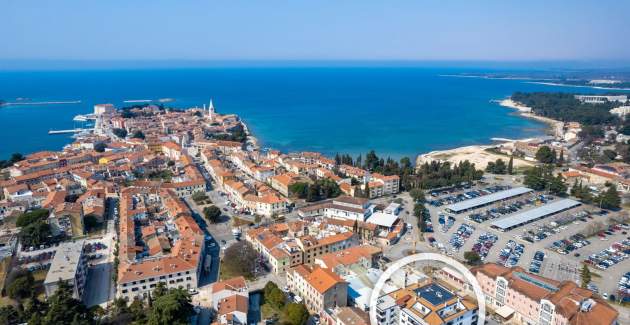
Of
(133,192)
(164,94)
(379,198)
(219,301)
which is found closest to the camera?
(219,301)

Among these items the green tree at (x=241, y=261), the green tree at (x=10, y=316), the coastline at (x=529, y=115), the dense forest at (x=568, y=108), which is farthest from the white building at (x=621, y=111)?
the green tree at (x=10, y=316)

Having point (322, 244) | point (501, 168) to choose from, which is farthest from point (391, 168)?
point (322, 244)

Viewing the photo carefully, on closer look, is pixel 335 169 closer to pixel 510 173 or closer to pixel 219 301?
pixel 510 173

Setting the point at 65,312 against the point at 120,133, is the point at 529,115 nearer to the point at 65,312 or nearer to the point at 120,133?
the point at 120,133

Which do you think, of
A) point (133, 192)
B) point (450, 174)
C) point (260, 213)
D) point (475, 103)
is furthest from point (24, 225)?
point (475, 103)

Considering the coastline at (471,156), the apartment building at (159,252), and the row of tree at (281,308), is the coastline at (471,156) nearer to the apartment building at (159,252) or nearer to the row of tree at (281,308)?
the apartment building at (159,252)

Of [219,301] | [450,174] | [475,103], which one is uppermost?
[475,103]
